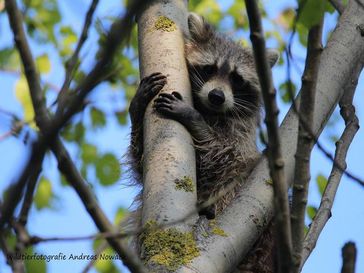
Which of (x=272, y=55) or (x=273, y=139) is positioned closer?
(x=273, y=139)

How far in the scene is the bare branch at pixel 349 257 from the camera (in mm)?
2828

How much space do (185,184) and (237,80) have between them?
371 centimetres

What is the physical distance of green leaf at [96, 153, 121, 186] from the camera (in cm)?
791

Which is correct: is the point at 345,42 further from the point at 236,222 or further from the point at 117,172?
the point at 117,172

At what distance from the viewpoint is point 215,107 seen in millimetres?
6773

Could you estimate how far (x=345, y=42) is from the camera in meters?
4.88

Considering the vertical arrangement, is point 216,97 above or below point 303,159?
above

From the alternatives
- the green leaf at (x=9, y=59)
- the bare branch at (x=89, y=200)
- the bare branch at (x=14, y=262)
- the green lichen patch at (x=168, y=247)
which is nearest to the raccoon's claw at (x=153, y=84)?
the green lichen patch at (x=168, y=247)

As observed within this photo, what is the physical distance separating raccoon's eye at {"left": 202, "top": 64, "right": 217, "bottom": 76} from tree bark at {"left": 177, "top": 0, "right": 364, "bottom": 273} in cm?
230

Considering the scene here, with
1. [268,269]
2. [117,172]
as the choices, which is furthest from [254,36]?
[117,172]

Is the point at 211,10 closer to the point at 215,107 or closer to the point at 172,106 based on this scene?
the point at 215,107

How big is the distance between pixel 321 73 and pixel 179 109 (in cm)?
95

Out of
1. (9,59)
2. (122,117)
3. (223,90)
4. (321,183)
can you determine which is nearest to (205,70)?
(223,90)

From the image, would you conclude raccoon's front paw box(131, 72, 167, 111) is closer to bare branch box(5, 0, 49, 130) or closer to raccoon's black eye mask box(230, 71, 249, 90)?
bare branch box(5, 0, 49, 130)
